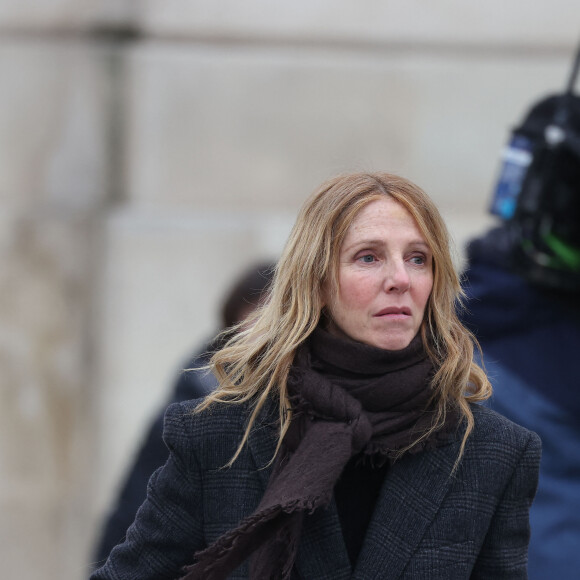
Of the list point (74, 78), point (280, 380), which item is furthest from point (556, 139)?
point (74, 78)

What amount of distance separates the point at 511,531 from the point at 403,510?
0.22 metres

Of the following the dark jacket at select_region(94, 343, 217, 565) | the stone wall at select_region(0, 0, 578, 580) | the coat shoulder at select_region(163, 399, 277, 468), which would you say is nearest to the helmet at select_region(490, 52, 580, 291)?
the dark jacket at select_region(94, 343, 217, 565)

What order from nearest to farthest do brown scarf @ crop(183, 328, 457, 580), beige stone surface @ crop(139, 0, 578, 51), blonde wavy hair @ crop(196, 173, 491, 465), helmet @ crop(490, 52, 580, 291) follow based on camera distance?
brown scarf @ crop(183, 328, 457, 580)
blonde wavy hair @ crop(196, 173, 491, 465)
helmet @ crop(490, 52, 580, 291)
beige stone surface @ crop(139, 0, 578, 51)

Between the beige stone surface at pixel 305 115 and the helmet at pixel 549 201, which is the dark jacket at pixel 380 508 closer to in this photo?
the helmet at pixel 549 201

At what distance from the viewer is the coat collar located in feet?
7.14

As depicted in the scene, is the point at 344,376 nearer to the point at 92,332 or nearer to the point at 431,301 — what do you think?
the point at 431,301

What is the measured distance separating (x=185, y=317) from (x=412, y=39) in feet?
5.41

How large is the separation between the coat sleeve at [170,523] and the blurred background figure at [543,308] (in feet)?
4.87

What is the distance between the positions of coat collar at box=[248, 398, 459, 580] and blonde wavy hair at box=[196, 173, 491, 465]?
0.08m

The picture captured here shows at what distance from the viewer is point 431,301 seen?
2.24 m

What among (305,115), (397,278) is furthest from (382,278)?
(305,115)

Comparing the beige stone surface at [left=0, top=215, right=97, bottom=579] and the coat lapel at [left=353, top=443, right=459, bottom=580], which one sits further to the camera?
the beige stone surface at [left=0, top=215, right=97, bottom=579]

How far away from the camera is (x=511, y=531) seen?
221cm

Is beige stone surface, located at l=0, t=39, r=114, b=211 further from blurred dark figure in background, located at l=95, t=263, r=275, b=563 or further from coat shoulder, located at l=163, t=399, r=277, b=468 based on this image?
coat shoulder, located at l=163, t=399, r=277, b=468
